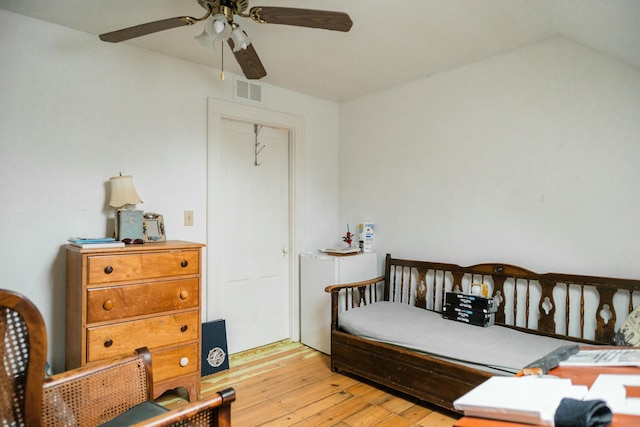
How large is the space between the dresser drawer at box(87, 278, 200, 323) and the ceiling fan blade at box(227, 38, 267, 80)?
4.62ft

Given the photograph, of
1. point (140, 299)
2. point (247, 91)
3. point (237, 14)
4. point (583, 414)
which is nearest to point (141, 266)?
point (140, 299)

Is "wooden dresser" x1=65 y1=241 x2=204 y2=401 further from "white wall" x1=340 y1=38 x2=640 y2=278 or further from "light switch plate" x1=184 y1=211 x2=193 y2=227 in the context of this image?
"white wall" x1=340 y1=38 x2=640 y2=278

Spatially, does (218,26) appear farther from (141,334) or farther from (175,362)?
(175,362)

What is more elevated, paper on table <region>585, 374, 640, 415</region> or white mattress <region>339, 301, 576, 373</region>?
paper on table <region>585, 374, 640, 415</region>

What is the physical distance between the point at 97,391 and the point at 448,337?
6.36ft

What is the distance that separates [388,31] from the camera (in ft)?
7.87

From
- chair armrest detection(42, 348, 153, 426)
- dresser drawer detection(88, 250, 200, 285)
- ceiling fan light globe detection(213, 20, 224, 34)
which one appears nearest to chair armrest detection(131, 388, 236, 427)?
chair armrest detection(42, 348, 153, 426)

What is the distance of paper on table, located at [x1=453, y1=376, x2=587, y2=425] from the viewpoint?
768 millimetres

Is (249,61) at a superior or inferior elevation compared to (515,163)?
superior

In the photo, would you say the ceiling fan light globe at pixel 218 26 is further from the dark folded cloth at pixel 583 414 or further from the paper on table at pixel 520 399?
the dark folded cloth at pixel 583 414

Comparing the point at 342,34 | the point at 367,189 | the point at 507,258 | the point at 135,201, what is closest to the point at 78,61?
the point at 135,201

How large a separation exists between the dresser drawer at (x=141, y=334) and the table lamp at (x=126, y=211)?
56 centimetres

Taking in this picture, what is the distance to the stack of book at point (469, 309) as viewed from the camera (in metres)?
2.56

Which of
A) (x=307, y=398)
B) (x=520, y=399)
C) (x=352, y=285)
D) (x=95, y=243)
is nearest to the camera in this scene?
(x=520, y=399)
